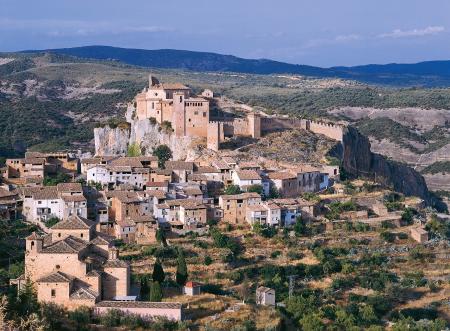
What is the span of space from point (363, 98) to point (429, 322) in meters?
99.6

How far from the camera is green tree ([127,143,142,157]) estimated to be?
53375mm

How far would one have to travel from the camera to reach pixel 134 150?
54.0 metres

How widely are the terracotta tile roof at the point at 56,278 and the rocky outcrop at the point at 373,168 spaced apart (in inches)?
1101

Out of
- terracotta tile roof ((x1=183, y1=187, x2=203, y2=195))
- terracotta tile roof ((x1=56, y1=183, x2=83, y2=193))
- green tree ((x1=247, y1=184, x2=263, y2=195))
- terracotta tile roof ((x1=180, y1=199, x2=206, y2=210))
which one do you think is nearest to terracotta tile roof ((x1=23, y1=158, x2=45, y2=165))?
terracotta tile roof ((x1=56, y1=183, x2=83, y2=193))

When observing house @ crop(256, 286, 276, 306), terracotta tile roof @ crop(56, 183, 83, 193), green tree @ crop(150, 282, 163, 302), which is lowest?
house @ crop(256, 286, 276, 306)

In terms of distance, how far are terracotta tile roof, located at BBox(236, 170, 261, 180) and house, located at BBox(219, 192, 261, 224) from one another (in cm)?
273

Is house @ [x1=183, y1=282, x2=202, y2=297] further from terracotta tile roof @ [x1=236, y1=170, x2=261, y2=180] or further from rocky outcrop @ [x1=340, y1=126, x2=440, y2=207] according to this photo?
rocky outcrop @ [x1=340, y1=126, x2=440, y2=207]

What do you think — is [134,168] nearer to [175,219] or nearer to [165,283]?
[175,219]

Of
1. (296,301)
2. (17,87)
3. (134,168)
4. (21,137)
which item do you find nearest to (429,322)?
(296,301)

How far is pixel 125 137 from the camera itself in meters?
55.7

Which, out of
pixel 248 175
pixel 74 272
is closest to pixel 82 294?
pixel 74 272

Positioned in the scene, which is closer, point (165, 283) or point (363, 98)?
point (165, 283)

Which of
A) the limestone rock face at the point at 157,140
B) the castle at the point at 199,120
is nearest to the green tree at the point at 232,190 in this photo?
the limestone rock face at the point at 157,140

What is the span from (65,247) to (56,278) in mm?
1320
